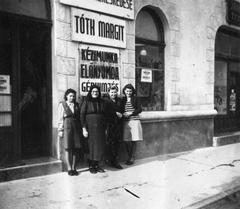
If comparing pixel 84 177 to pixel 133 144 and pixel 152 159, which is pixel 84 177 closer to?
pixel 133 144

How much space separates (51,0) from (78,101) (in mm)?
2228

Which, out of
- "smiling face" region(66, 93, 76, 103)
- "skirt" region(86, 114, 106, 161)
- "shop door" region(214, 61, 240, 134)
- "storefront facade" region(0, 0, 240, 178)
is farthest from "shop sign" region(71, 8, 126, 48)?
"shop door" region(214, 61, 240, 134)

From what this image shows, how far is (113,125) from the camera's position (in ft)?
18.8

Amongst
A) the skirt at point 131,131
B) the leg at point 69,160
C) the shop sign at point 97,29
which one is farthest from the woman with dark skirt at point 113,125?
the shop sign at point 97,29

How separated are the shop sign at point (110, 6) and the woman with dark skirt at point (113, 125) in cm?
182

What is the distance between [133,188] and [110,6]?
13.8 ft

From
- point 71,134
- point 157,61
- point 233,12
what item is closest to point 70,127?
point 71,134

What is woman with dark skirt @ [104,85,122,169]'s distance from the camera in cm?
569

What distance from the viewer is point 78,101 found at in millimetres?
5758

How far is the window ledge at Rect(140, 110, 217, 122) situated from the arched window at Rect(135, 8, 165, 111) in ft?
1.30

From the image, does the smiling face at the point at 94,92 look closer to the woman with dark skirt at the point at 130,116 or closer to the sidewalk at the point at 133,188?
the woman with dark skirt at the point at 130,116

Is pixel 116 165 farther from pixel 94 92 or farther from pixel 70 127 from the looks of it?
pixel 94 92

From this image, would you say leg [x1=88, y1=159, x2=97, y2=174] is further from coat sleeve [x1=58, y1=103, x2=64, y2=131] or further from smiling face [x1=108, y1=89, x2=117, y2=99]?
smiling face [x1=108, y1=89, x2=117, y2=99]

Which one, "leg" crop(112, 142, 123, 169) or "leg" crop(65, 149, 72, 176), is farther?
"leg" crop(112, 142, 123, 169)
